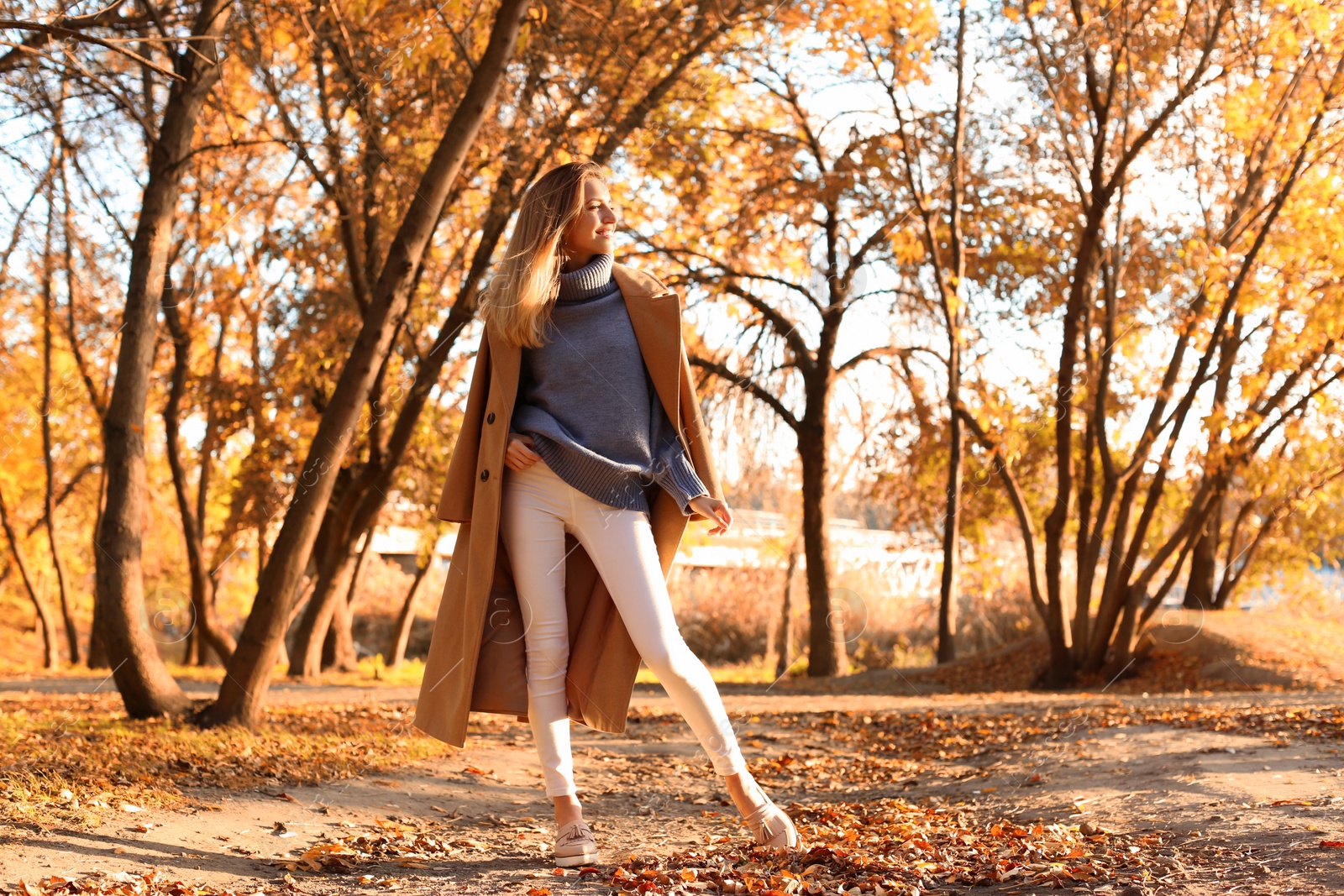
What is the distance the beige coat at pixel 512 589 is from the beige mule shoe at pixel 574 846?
0.29m

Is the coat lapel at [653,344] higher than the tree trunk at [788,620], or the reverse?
the coat lapel at [653,344]

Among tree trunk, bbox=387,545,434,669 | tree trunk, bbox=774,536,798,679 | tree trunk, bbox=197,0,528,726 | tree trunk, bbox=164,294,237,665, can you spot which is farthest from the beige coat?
tree trunk, bbox=774,536,798,679

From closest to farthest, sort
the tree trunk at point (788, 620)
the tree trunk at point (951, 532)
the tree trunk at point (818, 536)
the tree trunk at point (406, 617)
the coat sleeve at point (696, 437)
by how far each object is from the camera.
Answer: the coat sleeve at point (696, 437)
the tree trunk at point (951, 532)
the tree trunk at point (818, 536)
the tree trunk at point (406, 617)
the tree trunk at point (788, 620)

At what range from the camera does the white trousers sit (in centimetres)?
308

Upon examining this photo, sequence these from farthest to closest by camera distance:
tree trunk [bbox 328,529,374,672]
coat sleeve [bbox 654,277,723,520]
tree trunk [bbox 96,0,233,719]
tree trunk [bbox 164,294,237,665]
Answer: tree trunk [bbox 328,529,374,672]
tree trunk [bbox 164,294,237,665]
tree trunk [bbox 96,0,233,719]
coat sleeve [bbox 654,277,723,520]

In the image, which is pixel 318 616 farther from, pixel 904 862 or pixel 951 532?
pixel 904 862

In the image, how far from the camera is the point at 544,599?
3135 millimetres

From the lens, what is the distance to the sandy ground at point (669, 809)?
285 centimetres

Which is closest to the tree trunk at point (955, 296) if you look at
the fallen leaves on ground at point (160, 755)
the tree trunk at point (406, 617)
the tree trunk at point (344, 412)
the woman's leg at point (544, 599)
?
the tree trunk at point (344, 412)

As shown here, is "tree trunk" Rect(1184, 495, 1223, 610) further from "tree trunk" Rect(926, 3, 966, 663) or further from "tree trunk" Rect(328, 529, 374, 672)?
"tree trunk" Rect(328, 529, 374, 672)

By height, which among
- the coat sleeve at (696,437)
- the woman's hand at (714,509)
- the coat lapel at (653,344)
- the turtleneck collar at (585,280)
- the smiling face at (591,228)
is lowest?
the woman's hand at (714,509)

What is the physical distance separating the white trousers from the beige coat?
10 cm

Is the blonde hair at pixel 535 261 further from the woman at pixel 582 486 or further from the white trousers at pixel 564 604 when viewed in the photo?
the white trousers at pixel 564 604

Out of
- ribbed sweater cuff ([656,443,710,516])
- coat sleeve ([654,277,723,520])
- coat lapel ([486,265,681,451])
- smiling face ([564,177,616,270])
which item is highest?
smiling face ([564,177,616,270])
